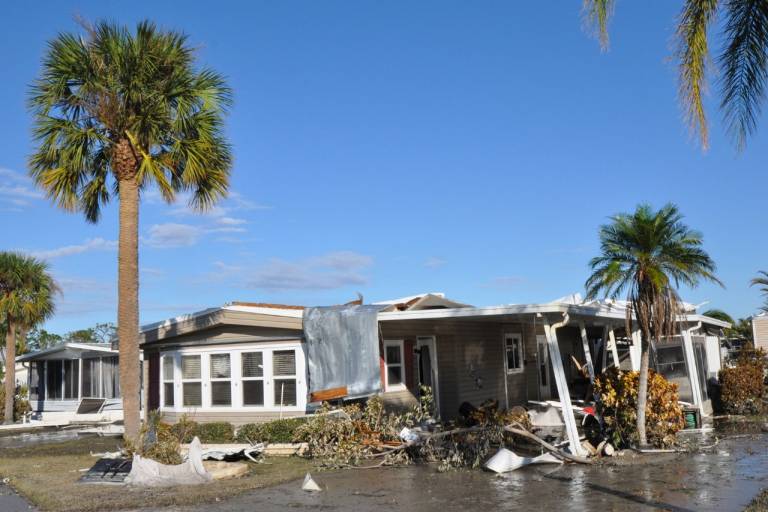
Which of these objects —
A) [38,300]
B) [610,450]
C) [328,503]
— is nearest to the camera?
[328,503]

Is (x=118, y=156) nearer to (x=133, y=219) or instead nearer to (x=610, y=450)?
(x=133, y=219)

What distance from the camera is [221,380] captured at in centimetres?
1708

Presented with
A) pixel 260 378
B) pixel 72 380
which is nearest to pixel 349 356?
pixel 260 378

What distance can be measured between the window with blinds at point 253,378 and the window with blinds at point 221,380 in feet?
1.39

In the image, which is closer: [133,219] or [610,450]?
[610,450]

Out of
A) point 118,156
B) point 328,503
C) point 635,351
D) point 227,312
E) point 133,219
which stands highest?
point 118,156

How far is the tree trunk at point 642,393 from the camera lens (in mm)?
12352

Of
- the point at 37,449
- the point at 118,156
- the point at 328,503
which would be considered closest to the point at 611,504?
the point at 328,503

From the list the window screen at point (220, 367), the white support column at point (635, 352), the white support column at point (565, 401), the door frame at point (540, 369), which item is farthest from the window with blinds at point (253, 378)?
the door frame at point (540, 369)

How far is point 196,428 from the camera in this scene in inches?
636

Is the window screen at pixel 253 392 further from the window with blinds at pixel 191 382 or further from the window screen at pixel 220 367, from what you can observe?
the window with blinds at pixel 191 382

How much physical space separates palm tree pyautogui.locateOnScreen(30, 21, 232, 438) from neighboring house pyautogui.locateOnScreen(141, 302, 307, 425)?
2543 mm

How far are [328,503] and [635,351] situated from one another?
10824 millimetres

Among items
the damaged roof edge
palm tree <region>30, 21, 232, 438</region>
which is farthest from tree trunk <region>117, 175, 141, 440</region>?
the damaged roof edge
